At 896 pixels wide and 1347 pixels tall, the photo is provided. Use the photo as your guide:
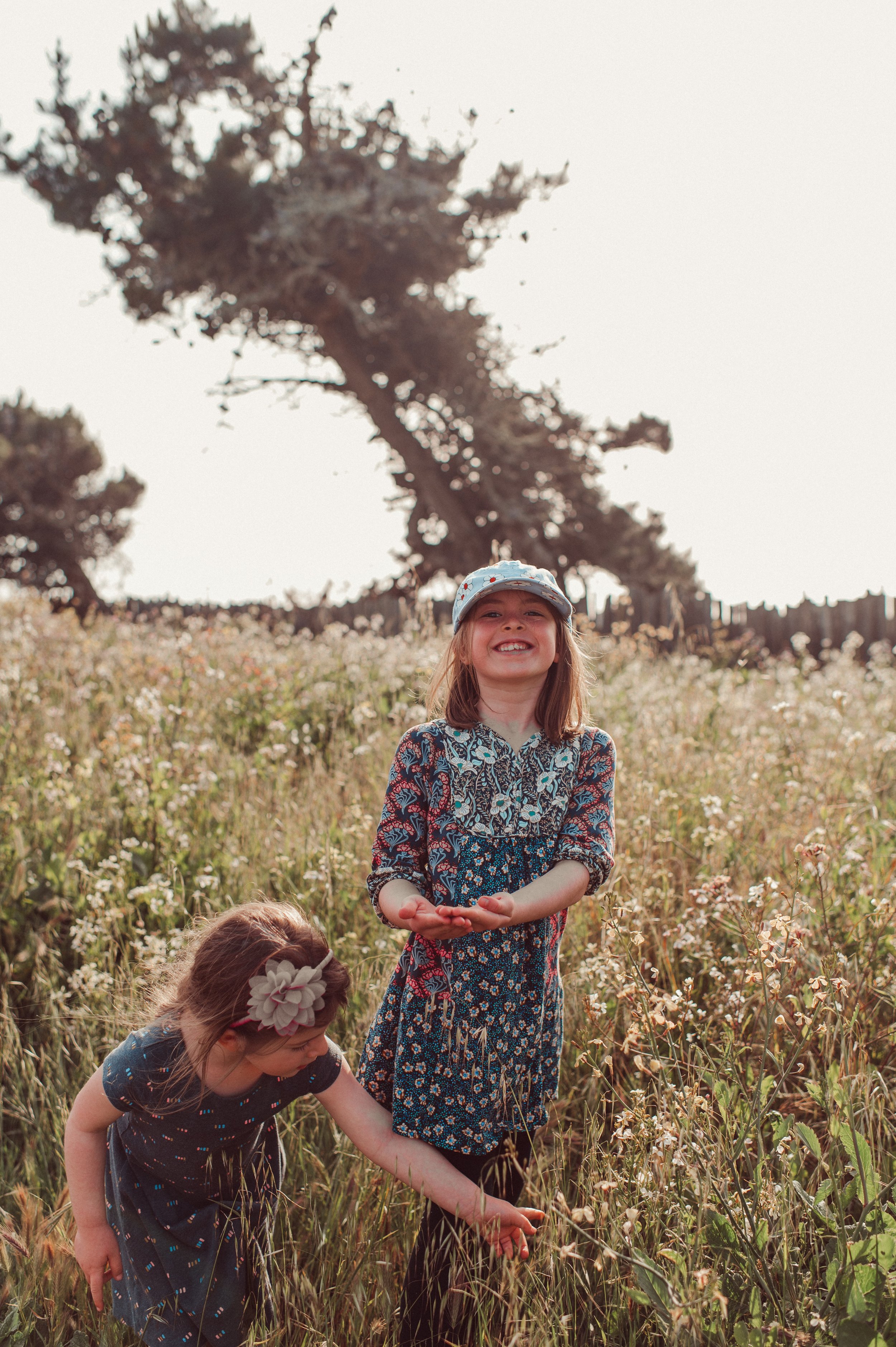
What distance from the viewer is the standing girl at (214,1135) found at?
1706 mm

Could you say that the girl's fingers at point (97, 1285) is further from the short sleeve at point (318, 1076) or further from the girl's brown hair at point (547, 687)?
the girl's brown hair at point (547, 687)

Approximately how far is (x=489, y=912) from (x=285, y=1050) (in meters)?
0.49

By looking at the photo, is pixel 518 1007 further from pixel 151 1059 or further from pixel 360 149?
pixel 360 149

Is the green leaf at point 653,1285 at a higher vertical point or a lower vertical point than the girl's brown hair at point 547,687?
lower

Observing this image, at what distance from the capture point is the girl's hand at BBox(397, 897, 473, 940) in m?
1.63

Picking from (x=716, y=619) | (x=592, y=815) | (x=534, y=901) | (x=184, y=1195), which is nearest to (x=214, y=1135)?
(x=184, y=1195)

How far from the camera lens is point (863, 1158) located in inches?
59.7

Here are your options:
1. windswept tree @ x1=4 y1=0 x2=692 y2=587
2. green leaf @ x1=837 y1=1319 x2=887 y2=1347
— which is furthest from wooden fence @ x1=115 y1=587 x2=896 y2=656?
green leaf @ x1=837 y1=1319 x2=887 y2=1347

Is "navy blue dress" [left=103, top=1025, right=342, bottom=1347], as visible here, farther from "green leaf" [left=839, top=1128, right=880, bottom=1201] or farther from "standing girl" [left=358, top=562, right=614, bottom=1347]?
"green leaf" [left=839, top=1128, right=880, bottom=1201]

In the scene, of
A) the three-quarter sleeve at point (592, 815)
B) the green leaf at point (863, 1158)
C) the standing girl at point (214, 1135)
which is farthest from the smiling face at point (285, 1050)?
the green leaf at point (863, 1158)

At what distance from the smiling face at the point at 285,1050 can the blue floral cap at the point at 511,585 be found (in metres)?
0.98

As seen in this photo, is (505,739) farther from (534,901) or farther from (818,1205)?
(818,1205)

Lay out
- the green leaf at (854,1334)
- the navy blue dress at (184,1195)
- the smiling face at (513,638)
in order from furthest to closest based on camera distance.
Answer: the smiling face at (513,638) < the navy blue dress at (184,1195) < the green leaf at (854,1334)

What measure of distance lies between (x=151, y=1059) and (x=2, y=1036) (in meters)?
1.45
